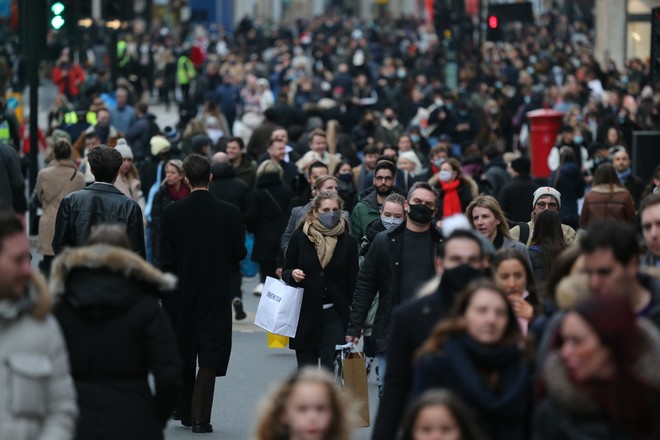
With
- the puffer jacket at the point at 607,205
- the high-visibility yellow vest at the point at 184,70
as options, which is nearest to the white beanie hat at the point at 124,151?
the puffer jacket at the point at 607,205

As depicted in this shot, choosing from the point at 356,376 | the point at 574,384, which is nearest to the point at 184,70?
the point at 356,376

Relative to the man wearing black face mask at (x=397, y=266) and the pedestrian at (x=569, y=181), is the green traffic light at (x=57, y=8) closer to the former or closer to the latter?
the pedestrian at (x=569, y=181)

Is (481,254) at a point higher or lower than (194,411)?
higher

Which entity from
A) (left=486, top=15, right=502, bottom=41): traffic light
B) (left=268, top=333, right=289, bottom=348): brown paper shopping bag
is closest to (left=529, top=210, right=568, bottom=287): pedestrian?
(left=268, top=333, right=289, bottom=348): brown paper shopping bag

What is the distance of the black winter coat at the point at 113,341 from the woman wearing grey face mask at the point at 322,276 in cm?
413

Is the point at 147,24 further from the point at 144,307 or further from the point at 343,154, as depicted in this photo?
the point at 144,307

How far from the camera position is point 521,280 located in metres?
8.09

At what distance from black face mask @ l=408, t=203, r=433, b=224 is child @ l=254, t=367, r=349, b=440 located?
13.7 ft

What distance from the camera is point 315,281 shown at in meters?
11.1

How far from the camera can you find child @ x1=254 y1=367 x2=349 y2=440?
596 centimetres

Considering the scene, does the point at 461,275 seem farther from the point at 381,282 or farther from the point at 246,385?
the point at 246,385

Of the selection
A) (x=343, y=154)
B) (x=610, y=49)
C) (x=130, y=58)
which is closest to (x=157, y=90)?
(x=130, y=58)

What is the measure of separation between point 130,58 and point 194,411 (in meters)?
32.3

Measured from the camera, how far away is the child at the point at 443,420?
225 inches
